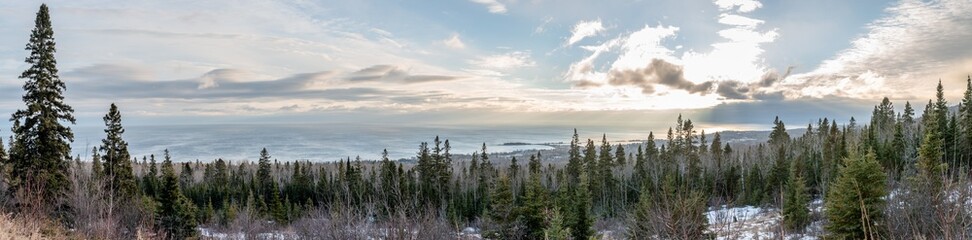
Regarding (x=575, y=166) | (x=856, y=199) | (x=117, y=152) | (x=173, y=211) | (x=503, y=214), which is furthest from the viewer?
(x=575, y=166)

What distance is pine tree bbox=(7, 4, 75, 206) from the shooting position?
31562mm

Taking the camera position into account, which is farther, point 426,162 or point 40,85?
point 426,162

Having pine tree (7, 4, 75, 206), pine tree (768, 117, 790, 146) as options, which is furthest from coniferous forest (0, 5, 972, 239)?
pine tree (768, 117, 790, 146)

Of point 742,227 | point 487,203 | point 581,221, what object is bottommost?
point 487,203

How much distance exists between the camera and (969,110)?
6381cm

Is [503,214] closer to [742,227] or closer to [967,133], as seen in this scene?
[742,227]

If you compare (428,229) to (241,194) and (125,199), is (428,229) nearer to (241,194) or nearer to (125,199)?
(125,199)

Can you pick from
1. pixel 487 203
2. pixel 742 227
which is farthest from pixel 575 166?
pixel 742 227

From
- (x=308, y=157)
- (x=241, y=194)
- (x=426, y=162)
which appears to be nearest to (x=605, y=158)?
(x=426, y=162)

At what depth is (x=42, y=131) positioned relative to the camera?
105 feet

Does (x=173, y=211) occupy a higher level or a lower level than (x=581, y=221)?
higher

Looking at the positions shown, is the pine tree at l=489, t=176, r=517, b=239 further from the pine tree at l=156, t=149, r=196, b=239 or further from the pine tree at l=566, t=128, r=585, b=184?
the pine tree at l=566, t=128, r=585, b=184

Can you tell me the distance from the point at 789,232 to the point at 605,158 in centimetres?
4278

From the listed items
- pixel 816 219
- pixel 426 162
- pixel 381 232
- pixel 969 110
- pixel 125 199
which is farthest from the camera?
pixel 426 162
